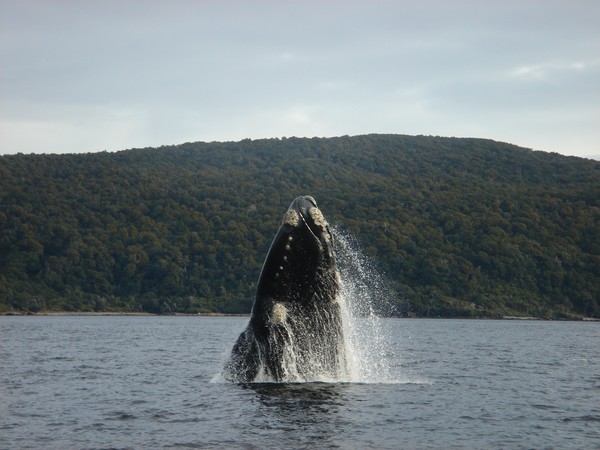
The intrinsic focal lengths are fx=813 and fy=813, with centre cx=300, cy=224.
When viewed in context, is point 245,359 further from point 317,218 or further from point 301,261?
point 317,218

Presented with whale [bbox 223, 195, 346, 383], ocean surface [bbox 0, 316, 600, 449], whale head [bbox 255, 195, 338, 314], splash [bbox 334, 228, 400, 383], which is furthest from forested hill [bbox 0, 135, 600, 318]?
whale head [bbox 255, 195, 338, 314]

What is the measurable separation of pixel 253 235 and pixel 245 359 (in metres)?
105

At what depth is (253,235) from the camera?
403ft

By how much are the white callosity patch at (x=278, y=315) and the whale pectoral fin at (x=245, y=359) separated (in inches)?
32.3

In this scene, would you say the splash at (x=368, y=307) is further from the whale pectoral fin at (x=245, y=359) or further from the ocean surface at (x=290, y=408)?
the whale pectoral fin at (x=245, y=359)

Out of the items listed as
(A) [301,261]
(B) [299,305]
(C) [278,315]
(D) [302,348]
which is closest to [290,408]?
(D) [302,348]

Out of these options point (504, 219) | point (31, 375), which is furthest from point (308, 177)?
point (31, 375)

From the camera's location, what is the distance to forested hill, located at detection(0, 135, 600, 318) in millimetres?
111875

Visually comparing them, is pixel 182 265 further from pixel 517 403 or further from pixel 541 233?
pixel 517 403

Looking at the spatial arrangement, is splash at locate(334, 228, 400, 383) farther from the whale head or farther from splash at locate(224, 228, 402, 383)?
the whale head

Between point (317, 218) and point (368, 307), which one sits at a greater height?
point (317, 218)

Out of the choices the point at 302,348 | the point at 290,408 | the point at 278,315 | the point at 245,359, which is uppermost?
the point at 278,315

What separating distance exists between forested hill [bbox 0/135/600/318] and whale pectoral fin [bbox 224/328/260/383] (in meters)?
91.8

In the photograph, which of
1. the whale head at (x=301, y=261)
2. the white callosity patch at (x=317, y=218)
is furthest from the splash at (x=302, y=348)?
the white callosity patch at (x=317, y=218)
